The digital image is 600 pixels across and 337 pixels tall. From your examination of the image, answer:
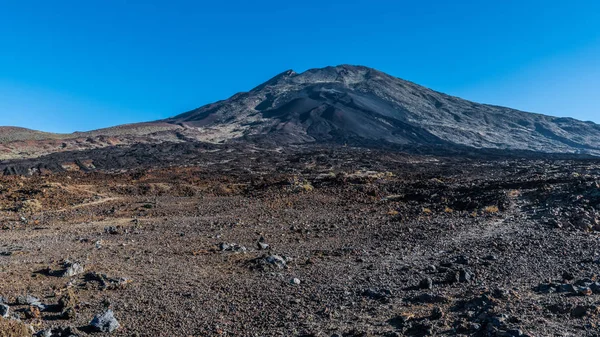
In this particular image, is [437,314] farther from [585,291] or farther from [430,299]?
[585,291]

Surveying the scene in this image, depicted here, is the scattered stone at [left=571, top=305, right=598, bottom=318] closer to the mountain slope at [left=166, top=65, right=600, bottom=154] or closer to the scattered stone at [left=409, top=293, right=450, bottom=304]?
the scattered stone at [left=409, top=293, right=450, bottom=304]

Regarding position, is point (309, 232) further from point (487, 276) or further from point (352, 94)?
point (352, 94)

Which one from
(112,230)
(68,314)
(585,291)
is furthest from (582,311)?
(112,230)

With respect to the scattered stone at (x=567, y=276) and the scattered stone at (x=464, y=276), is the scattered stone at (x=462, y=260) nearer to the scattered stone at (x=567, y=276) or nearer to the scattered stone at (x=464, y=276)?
the scattered stone at (x=464, y=276)

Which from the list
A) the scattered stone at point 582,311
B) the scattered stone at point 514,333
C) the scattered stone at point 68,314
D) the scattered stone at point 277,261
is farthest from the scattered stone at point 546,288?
the scattered stone at point 68,314

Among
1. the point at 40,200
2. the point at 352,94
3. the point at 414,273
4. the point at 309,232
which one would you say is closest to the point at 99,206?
the point at 40,200
